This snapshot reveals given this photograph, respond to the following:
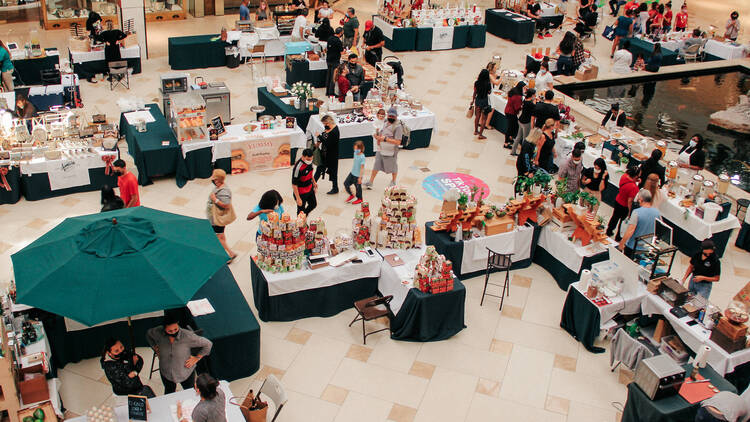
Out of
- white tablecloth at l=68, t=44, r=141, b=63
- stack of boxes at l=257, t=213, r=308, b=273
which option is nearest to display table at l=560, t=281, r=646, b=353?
stack of boxes at l=257, t=213, r=308, b=273

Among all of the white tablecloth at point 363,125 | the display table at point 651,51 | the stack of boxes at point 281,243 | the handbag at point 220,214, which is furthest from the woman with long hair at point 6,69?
the display table at point 651,51

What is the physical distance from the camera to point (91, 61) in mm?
14758

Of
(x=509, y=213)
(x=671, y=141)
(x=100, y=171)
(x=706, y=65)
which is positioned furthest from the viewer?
(x=706, y=65)

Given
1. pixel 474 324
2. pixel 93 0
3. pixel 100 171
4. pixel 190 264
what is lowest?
pixel 474 324

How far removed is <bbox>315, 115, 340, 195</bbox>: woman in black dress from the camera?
993 centimetres

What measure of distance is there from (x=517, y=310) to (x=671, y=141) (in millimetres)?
6740

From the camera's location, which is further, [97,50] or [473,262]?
[97,50]

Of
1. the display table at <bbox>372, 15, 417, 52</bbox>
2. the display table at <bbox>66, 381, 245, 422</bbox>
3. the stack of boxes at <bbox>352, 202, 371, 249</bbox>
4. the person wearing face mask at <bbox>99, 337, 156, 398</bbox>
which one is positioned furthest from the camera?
the display table at <bbox>372, 15, 417, 52</bbox>

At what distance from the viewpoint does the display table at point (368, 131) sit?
1188 centimetres

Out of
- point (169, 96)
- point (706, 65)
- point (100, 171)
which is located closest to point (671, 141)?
point (706, 65)

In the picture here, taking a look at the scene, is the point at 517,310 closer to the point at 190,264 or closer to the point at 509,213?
the point at 509,213

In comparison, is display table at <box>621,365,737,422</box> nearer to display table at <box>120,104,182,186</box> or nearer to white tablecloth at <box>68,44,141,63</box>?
display table at <box>120,104,182,186</box>

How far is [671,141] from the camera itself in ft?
43.7

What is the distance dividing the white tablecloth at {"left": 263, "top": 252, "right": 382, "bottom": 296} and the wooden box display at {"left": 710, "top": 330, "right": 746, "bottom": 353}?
3724 mm
